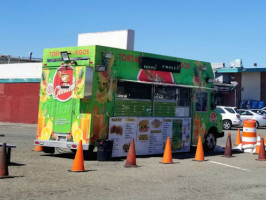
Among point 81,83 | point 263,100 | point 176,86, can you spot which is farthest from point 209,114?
point 263,100

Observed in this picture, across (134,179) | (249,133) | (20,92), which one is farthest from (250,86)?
(134,179)

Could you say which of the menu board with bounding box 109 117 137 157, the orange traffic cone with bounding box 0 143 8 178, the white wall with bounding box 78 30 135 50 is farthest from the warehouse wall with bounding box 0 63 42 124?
the orange traffic cone with bounding box 0 143 8 178

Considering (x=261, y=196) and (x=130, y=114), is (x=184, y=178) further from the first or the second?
(x=130, y=114)

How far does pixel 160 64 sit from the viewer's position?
1380 cm

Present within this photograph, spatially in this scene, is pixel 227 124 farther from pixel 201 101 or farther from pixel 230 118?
pixel 201 101

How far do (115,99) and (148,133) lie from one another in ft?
5.53

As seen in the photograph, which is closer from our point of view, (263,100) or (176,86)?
(176,86)

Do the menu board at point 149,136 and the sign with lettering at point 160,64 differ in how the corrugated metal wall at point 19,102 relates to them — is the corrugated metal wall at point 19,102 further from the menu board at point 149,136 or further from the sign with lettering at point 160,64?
the menu board at point 149,136

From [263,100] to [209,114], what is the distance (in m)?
30.0

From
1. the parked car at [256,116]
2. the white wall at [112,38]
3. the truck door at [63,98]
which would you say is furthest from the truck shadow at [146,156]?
the parked car at [256,116]

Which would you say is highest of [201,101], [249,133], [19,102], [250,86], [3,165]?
[250,86]

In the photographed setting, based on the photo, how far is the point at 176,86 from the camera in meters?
14.3

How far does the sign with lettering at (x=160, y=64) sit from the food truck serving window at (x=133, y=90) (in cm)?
63

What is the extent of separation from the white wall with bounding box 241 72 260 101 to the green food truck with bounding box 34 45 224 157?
→ 101 ft
